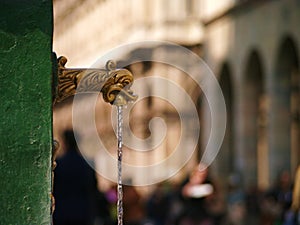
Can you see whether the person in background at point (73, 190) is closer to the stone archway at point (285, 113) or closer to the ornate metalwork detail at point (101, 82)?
the ornate metalwork detail at point (101, 82)

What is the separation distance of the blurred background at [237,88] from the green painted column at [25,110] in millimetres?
10994

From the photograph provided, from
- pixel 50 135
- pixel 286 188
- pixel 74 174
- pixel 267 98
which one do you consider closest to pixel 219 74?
pixel 267 98

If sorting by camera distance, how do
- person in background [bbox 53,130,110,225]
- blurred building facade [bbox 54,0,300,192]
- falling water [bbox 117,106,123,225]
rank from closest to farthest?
1. falling water [bbox 117,106,123,225]
2. person in background [bbox 53,130,110,225]
3. blurred building facade [bbox 54,0,300,192]

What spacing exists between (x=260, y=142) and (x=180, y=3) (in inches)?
445

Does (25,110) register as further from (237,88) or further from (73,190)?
(237,88)

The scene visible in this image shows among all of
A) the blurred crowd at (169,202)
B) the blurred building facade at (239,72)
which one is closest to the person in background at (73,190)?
the blurred crowd at (169,202)

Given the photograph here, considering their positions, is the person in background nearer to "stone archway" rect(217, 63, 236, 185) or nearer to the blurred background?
the blurred background

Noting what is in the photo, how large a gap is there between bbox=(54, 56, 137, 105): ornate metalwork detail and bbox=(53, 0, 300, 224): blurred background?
1078cm

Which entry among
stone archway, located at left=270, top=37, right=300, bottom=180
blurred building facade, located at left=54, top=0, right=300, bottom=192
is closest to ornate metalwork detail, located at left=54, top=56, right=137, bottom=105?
blurred building facade, located at left=54, top=0, right=300, bottom=192

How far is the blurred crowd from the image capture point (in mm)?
9117

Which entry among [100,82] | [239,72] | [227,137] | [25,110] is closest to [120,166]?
[100,82]

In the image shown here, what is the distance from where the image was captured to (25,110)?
2.97 meters

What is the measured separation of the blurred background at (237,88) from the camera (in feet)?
80.5

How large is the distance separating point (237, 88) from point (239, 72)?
45 cm
